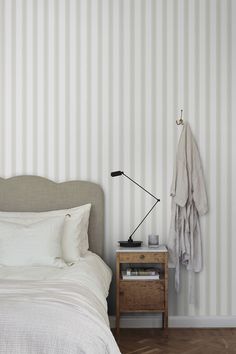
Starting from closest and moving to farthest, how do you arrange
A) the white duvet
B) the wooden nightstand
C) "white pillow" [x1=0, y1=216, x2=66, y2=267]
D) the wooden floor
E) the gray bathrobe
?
1. the white duvet
2. "white pillow" [x1=0, y1=216, x2=66, y2=267]
3. the wooden floor
4. the wooden nightstand
5. the gray bathrobe

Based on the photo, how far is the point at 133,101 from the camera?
4.25 meters

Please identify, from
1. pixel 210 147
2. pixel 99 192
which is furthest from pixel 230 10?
pixel 99 192

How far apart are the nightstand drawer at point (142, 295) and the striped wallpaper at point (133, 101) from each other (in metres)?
0.44

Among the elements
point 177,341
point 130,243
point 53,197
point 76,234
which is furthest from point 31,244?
point 177,341

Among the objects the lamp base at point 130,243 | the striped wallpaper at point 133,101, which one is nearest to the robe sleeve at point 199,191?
the striped wallpaper at point 133,101

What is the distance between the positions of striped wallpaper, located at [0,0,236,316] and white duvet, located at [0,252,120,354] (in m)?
1.68

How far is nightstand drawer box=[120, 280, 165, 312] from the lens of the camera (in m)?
3.85

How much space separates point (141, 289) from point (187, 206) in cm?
81

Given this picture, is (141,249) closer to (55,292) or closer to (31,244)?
(31,244)

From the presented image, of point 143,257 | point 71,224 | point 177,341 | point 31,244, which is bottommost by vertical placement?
point 177,341

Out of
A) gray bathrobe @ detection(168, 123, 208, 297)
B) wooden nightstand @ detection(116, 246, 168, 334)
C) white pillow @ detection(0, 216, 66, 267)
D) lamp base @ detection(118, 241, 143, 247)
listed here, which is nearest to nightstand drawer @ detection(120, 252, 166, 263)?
wooden nightstand @ detection(116, 246, 168, 334)

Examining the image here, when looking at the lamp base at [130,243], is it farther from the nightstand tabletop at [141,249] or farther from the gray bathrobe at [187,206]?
the gray bathrobe at [187,206]

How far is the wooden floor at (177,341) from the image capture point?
3574 mm

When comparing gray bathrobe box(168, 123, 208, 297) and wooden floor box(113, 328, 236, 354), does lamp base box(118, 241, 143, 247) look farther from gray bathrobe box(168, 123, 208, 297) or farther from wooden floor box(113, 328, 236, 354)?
wooden floor box(113, 328, 236, 354)
